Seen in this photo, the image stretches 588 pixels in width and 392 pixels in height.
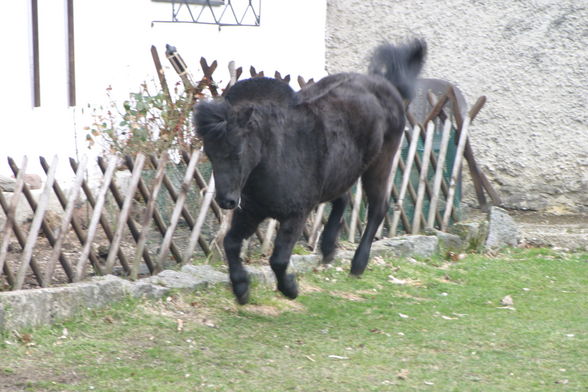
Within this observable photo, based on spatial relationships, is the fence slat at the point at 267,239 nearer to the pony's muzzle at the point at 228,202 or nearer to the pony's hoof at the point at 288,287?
the pony's hoof at the point at 288,287

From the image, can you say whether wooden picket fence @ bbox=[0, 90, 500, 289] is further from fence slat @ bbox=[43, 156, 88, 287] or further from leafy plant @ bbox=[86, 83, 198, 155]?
leafy plant @ bbox=[86, 83, 198, 155]

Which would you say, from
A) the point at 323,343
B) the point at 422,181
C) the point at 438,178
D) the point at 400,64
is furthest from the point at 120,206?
the point at 438,178

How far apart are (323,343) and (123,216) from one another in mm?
1588

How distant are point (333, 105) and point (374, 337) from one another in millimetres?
1502

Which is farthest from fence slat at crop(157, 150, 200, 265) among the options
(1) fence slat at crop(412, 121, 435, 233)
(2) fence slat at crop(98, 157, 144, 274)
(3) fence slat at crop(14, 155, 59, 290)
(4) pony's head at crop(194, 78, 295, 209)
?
(1) fence slat at crop(412, 121, 435, 233)

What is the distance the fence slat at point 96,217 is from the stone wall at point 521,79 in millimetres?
5408

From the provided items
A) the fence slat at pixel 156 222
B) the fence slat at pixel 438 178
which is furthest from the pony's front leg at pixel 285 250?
the fence slat at pixel 438 178

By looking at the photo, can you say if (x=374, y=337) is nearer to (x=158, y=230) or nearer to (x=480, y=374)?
(x=480, y=374)

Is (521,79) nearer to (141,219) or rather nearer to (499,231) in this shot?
(499,231)

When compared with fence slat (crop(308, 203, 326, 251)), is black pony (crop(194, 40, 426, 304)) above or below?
above

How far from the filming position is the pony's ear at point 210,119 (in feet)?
16.4

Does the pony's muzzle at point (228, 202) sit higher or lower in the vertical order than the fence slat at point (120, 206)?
higher

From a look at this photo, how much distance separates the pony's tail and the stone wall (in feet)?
11.8

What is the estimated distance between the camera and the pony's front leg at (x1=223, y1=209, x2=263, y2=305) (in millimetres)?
5660
